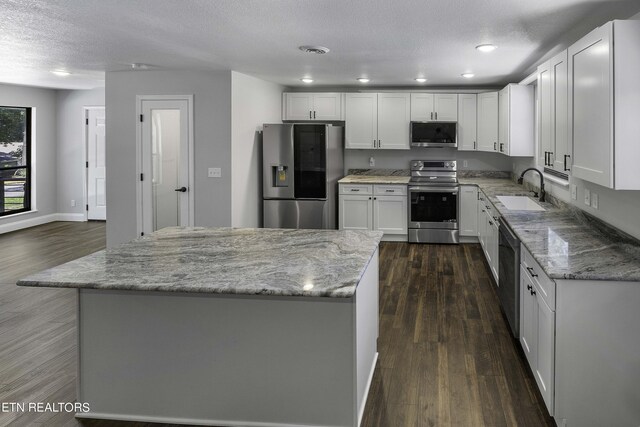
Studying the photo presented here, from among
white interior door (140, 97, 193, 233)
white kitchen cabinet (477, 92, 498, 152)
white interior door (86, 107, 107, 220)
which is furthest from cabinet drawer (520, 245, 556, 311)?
white interior door (86, 107, 107, 220)

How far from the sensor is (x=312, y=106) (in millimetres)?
8297

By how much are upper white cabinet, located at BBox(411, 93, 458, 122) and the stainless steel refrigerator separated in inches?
56.2

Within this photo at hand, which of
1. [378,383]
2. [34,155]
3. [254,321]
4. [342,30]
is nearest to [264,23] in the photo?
[342,30]

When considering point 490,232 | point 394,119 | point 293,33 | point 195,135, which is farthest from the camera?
point 394,119

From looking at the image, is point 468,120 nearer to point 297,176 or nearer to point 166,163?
point 297,176

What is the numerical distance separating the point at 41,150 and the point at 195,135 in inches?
178

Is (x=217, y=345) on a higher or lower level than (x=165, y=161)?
lower

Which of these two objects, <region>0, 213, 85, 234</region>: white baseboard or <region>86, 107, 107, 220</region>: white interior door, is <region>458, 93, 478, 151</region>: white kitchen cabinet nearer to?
<region>86, 107, 107, 220</region>: white interior door

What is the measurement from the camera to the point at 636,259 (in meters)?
2.92

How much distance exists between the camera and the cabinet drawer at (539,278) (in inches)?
108

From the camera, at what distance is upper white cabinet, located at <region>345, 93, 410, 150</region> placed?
8180mm

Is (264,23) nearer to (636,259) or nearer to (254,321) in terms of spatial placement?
(254,321)

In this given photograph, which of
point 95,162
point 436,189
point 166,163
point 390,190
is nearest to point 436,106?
point 436,189

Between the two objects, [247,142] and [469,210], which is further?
[469,210]
